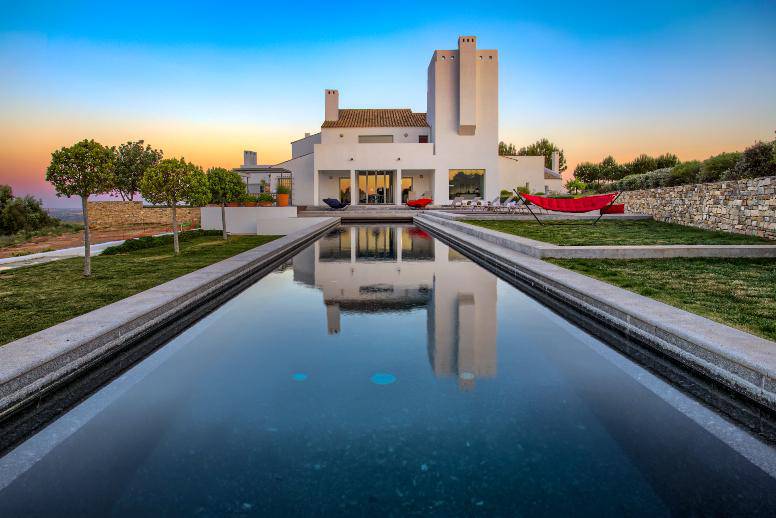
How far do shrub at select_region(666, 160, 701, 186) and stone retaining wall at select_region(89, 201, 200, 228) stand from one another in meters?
26.2

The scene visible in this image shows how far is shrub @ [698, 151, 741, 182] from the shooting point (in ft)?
46.7

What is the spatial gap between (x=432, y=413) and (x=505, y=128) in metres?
32.7

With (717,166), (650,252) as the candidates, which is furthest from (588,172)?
(650,252)

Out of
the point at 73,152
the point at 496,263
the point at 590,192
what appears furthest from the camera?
the point at 590,192

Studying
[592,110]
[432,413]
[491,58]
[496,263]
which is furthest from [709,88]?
[432,413]

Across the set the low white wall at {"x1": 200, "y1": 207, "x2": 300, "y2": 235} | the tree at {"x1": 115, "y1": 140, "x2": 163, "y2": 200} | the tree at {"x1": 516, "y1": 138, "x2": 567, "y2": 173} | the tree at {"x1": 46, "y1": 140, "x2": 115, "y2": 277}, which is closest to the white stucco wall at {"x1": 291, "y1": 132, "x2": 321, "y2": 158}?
the tree at {"x1": 115, "y1": 140, "x2": 163, "y2": 200}

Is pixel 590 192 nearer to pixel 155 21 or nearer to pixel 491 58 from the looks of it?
pixel 491 58

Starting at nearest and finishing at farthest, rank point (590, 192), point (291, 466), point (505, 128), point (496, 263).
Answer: point (291, 466), point (496, 263), point (590, 192), point (505, 128)

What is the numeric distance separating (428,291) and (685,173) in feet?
49.2

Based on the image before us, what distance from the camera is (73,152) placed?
6711 millimetres

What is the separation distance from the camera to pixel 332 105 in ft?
111

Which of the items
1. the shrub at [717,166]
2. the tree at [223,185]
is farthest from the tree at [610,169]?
the tree at [223,185]

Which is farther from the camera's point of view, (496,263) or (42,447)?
(496,263)

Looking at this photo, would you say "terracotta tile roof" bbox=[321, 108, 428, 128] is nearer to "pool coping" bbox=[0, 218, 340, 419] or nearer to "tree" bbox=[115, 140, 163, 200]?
"tree" bbox=[115, 140, 163, 200]
